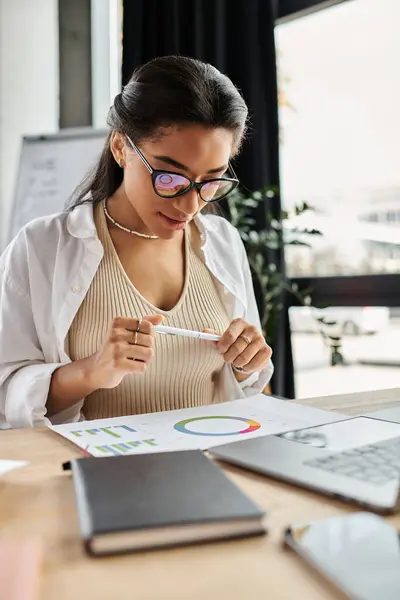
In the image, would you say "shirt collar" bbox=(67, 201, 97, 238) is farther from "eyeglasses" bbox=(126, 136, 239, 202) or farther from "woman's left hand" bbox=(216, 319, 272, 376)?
"woman's left hand" bbox=(216, 319, 272, 376)

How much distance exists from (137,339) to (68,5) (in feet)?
8.93

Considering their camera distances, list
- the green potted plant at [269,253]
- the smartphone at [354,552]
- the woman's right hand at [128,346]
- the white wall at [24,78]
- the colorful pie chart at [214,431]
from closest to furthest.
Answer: the smartphone at [354,552], the colorful pie chart at [214,431], the woman's right hand at [128,346], the green potted plant at [269,253], the white wall at [24,78]

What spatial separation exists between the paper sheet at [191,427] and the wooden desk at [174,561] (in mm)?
141

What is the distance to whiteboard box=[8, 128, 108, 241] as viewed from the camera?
2.80 meters

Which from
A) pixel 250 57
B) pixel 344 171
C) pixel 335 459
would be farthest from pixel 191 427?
pixel 250 57

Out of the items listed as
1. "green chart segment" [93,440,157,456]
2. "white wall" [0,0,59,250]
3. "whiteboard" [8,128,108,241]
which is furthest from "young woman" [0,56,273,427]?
"white wall" [0,0,59,250]

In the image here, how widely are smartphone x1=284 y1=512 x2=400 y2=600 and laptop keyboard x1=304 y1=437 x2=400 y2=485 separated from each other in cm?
12

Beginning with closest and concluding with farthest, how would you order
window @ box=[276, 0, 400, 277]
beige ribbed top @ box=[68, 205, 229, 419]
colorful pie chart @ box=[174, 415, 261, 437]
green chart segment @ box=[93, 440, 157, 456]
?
1. green chart segment @ box=[93, 440, 157, 456]
2. colorful pie chart @ box=[174, 415, 261, 437]
3. beige ribbed top @ box=[68, 205, 229, 419]
4. window @ box=[276, 0, 400, 277]

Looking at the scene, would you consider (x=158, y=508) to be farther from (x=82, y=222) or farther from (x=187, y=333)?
(x=82, y=222)

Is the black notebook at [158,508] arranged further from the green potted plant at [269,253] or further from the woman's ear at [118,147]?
the green potted plant at [269,253]

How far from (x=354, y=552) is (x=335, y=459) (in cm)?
24

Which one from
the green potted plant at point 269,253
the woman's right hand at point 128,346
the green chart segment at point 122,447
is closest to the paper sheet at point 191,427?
the green chart segment at point 122,447

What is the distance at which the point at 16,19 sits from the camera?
3066mm

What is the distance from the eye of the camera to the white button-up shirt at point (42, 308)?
1175 millimetres
